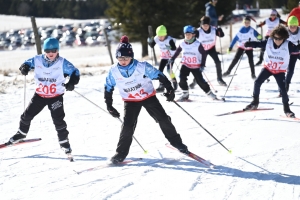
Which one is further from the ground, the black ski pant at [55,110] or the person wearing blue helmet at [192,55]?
the person wearing blue helmet at [192,55]

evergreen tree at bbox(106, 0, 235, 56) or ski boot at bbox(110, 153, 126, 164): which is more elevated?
evergreen tree at bbox(106, 0, 235, 56)

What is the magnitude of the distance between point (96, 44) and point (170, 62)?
32.3m

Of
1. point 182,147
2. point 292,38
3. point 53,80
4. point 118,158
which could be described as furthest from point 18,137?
point 292,38

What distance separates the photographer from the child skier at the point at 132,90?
5688 mm

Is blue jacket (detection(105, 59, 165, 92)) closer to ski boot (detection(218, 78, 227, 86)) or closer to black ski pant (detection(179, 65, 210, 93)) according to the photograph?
black ski pant (detection(179, 65, 210, 93))

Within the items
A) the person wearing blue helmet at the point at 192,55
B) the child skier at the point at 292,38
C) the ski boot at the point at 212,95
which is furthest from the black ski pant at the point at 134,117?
the child skier at the point at 292,38

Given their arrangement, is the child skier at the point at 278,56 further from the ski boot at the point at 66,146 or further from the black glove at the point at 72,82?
the ski boot at the point at 66,146

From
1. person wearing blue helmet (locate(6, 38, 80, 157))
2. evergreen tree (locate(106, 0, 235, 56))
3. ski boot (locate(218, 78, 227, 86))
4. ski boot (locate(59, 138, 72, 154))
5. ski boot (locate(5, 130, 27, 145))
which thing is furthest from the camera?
evergreen tree (locate(106, 0, 235, 56))

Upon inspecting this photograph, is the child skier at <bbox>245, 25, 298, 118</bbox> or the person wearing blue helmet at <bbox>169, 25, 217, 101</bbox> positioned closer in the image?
the child skier at <bbox>245, 25, 298, 118</bbox>

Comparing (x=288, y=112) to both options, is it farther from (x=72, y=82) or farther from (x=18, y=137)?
(x=18, y=137)

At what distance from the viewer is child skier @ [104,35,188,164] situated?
224 inches

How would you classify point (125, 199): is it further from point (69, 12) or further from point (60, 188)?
point (69, 12)

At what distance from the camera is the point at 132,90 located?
229 inches

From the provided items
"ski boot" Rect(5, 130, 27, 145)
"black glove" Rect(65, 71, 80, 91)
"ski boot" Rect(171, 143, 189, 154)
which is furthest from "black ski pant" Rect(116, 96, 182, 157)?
"ski boot" Rect(5, 130, 27, 145)
